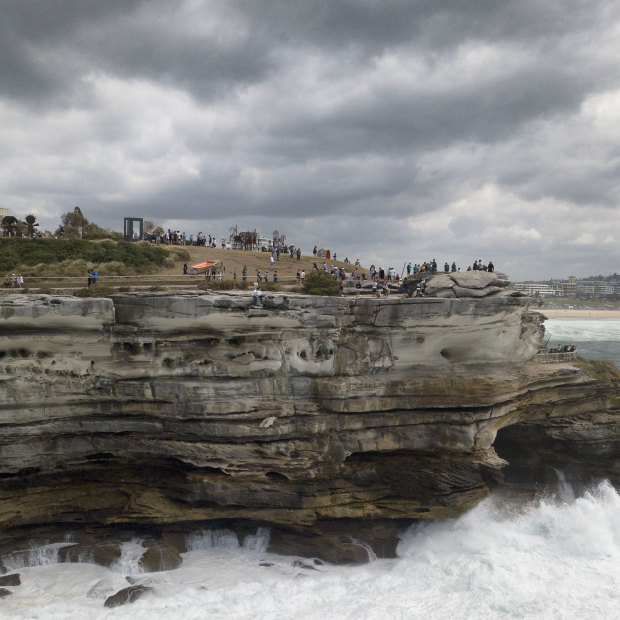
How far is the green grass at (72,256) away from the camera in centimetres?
2128

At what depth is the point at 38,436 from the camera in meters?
14.9

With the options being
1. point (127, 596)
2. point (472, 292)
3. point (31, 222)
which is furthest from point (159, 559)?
point (31, 222)

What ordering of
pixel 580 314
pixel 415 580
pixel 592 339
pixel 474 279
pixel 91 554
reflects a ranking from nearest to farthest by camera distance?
pixel 415 580, pixel 91 554, pixel 474 279, pixel 592 339, pixel 580 314

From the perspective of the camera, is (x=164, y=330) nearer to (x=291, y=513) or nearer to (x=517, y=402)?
(x=291, y=513)

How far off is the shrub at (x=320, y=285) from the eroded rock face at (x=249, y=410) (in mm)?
3592

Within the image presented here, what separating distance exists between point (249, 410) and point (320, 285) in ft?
22.5

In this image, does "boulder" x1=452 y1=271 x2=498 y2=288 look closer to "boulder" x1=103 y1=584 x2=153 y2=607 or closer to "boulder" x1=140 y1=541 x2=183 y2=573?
"boulder" x1=140 y1=541 x2=183 y2=573

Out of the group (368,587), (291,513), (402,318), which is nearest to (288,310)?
(402,318)

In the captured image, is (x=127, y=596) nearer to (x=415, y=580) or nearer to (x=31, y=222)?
(x=415, y=580)

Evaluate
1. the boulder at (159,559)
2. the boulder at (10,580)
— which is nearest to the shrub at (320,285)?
the boulder at (159,559)

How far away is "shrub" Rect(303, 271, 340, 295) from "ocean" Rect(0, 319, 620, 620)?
31.7ft

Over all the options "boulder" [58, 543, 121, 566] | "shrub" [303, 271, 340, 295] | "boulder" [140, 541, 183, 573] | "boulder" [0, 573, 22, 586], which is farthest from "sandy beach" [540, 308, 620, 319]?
"boulder" [0, 573, 22, 586]

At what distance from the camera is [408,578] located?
14.7m

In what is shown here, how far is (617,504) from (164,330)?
18.8 meters
